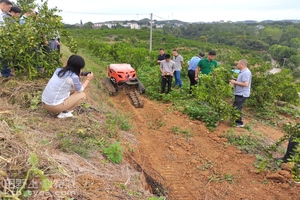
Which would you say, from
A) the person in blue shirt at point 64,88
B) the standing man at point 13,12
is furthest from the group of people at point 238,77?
the standing man at point 13,12

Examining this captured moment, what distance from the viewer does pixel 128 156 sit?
4305 millimetres

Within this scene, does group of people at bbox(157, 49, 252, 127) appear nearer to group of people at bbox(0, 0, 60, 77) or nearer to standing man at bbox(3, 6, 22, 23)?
group of people at bbox(0, 0, 60, 77)

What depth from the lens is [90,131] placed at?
4312mm

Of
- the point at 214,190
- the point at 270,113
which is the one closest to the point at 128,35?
the point at 270,113

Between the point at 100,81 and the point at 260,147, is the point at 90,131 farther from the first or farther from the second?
the point at 100,81

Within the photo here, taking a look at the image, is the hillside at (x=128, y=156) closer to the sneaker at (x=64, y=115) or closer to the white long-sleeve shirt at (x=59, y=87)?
the sneaker at (x=64, y=115)

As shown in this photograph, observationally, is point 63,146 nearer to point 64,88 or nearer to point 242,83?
point 64,88

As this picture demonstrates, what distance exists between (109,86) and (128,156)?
195 inches

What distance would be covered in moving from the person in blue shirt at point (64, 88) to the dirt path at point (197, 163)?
1556 mm

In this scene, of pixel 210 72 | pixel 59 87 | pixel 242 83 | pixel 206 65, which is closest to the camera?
pixel 59 87

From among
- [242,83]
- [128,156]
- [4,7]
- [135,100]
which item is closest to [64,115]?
[128,156]

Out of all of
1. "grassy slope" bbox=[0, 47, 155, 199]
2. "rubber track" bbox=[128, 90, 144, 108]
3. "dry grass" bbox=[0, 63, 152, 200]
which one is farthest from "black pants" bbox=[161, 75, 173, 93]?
"dry grass" bbox=[0, 63, 152, 200]

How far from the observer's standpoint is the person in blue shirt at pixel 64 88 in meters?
4.19

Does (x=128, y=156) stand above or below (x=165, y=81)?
below
